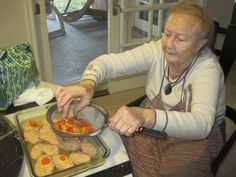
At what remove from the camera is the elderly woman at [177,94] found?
1.00m

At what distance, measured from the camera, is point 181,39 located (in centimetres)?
115

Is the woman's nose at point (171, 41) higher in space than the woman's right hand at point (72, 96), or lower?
higher

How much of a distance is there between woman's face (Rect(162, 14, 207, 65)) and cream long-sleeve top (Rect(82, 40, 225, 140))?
66 mm

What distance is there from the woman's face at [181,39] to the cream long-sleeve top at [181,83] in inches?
2.6

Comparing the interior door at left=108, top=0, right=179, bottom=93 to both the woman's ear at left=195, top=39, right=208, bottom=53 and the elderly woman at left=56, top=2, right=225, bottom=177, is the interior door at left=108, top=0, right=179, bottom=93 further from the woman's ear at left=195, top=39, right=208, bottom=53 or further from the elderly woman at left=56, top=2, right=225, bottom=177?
the woman's ear at left=195, top=39, right=208, bottom=53

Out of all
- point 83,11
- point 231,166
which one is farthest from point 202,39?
point 83,11

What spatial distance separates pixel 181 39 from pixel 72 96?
47 centimetres

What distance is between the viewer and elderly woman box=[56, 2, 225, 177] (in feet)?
3.28

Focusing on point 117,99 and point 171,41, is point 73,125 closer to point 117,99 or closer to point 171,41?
point 171,41

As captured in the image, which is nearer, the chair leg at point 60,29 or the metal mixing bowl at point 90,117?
the metal mixing bowl at point 90,117

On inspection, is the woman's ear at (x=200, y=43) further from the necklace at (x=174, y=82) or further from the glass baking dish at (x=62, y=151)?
the glass baking dish at (x=62, y=151)

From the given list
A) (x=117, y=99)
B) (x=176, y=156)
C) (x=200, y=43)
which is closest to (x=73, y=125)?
(x=176, y=156)

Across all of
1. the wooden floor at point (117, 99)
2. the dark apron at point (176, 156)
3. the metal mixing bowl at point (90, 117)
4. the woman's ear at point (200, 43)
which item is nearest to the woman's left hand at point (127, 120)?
the metal mixing bowl at point (90, 117)

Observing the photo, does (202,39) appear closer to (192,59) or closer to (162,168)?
(192,59)
